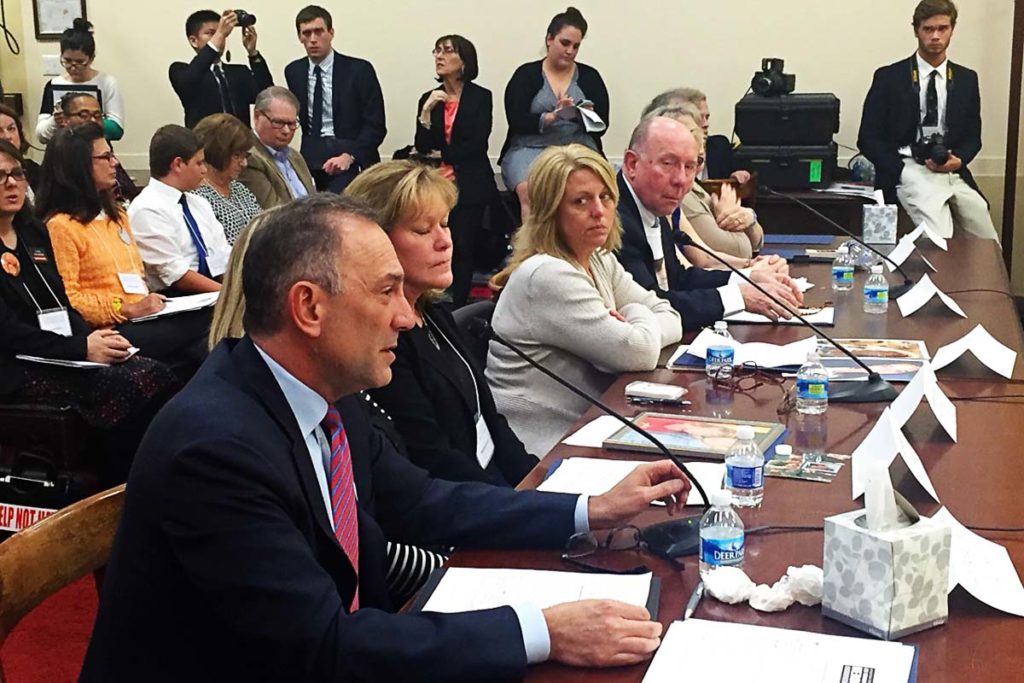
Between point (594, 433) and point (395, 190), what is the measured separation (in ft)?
1.89

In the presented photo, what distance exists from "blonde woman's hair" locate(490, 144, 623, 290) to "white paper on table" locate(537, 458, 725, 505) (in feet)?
2.93

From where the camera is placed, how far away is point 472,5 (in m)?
7.32

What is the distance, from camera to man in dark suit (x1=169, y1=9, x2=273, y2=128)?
21.9 feet

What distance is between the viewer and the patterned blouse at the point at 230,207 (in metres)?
5.01

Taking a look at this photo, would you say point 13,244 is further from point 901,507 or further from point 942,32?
point 942,32

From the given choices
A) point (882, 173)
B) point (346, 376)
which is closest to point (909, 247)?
point (882, 173)

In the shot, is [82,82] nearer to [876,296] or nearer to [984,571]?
[876,296]

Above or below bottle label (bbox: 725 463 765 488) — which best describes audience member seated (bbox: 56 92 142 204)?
above

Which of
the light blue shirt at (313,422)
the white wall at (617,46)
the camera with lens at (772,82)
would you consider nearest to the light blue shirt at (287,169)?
the white wall at (617,46)

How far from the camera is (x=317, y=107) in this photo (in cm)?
699

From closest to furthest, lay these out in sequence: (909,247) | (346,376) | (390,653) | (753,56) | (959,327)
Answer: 1. (390,653)
2. (346,376)
3. (959,327)
4. (909,247)
5. (753,56)

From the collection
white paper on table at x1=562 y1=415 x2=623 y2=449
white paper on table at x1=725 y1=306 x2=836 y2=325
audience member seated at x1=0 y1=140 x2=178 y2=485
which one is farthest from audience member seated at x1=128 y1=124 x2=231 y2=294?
white paper on table at x1=562 y1=415 x2=623 y2=449

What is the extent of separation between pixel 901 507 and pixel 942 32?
17.9ft

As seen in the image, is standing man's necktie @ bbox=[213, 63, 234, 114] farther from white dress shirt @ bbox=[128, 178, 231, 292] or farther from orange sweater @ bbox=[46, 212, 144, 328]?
orange sweater @ bbox=[46, 212, 144, 328]
